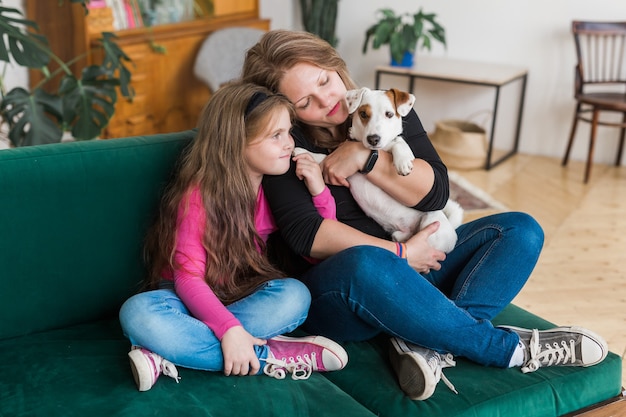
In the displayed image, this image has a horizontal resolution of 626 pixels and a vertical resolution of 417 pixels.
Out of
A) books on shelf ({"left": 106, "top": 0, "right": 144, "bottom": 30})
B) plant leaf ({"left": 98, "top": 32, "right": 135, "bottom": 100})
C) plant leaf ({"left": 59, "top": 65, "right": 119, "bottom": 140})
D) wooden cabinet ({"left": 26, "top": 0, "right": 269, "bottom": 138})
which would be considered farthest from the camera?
books on shelf ({"left": 106, "top": 0, "right": 144, "bottom": 30})

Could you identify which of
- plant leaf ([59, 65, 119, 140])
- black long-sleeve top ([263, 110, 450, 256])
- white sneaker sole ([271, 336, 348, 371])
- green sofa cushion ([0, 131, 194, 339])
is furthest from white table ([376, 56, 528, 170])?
white sneaker sole ([271, 336, 348, 371])

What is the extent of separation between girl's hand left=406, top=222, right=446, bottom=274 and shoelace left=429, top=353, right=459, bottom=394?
0.87 feet

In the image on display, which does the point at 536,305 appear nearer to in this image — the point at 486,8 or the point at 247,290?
the point at 247,290

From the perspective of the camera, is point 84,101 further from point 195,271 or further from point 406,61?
point 406,61

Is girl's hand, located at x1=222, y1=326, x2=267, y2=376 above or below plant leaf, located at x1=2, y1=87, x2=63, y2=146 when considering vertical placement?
below

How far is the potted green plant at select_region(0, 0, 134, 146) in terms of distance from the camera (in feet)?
9.05

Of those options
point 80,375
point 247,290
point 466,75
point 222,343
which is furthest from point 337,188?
point 466,75

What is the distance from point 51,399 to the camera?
60.1 inches

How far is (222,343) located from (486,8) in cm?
379

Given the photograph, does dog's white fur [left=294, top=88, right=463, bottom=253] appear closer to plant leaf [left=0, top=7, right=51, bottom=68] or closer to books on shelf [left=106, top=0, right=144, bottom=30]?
plant leaf [left=0, top=7, right=51, bottom=68]

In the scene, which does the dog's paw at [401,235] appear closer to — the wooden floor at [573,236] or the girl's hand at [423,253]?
the girl's hand at [423,253]

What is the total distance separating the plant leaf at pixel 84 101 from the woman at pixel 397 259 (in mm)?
1307

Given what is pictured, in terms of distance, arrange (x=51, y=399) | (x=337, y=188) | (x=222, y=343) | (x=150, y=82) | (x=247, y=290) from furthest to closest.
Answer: (x=150, y=82)
(x=337, y=188)
(x=247, y=290)
(x=222, y=343)
(x=51, y=399)

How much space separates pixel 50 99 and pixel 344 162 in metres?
1.62
